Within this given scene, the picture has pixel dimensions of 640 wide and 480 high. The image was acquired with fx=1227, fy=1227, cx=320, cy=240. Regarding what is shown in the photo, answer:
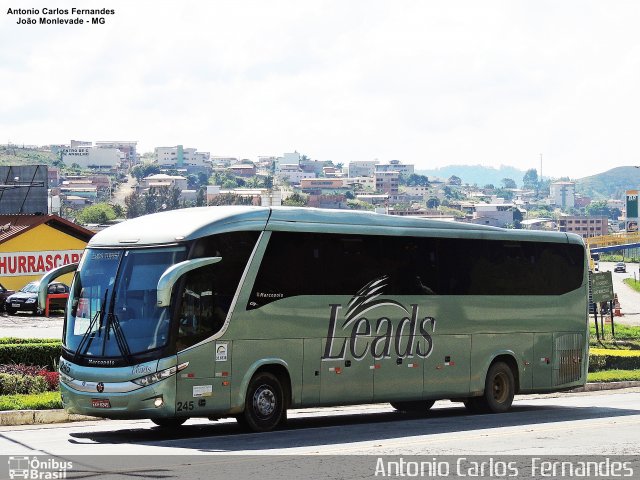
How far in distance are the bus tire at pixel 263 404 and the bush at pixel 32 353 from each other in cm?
795

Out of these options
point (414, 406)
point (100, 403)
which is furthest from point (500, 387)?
point (100, 403)

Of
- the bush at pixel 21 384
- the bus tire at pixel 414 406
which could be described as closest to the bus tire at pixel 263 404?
the bus tire at pixel 414 406

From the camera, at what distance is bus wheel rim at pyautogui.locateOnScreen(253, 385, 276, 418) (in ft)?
63.4

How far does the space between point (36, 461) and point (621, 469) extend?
6954 millimetres

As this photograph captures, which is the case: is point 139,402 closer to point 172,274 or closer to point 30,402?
point 172,274

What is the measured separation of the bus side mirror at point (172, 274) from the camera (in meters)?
17.4

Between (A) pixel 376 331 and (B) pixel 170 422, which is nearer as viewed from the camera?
(B) pixel 170 422

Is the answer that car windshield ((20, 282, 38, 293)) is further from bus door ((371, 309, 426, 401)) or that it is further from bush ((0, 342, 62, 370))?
bus door ((371, 309, 426, 401))

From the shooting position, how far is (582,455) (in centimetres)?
1573

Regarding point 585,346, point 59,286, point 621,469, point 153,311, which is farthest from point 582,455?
point 59,286

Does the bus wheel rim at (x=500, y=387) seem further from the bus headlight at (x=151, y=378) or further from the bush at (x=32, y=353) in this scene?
the bush at (x=32, y=353)

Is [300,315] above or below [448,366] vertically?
above

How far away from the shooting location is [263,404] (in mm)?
19391

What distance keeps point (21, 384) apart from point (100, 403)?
6.63m
